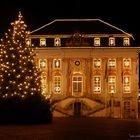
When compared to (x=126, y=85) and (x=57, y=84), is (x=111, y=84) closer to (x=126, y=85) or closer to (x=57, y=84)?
(x=126, y=85)

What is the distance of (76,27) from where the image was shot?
7656 centimetres

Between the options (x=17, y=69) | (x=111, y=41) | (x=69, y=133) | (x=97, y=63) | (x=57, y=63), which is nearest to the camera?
(x=69, y=133)

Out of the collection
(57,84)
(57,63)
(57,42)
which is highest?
(57,42)

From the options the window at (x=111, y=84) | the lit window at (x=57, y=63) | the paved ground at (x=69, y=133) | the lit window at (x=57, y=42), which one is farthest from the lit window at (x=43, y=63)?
the paved ground at (x=69, y=133)

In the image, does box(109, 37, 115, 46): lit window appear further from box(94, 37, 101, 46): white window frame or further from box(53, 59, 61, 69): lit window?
box(53, 59, 61, 69): lit window

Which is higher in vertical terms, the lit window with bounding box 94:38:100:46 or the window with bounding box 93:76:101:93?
the lit window with bounding box 94:38:100:46

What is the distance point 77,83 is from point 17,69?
31.1 m

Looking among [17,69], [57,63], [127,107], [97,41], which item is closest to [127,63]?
[97,41]

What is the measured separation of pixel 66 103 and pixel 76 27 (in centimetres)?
1051

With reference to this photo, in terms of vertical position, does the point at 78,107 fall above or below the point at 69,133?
below

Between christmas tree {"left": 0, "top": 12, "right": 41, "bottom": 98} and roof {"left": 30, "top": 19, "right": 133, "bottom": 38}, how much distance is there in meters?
29.8

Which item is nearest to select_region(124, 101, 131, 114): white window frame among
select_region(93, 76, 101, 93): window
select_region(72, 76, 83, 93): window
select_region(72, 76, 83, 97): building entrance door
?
select_region(93, 76, 101, 93): window

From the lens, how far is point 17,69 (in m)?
45.1

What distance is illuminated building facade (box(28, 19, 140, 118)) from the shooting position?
74875 millimetres
